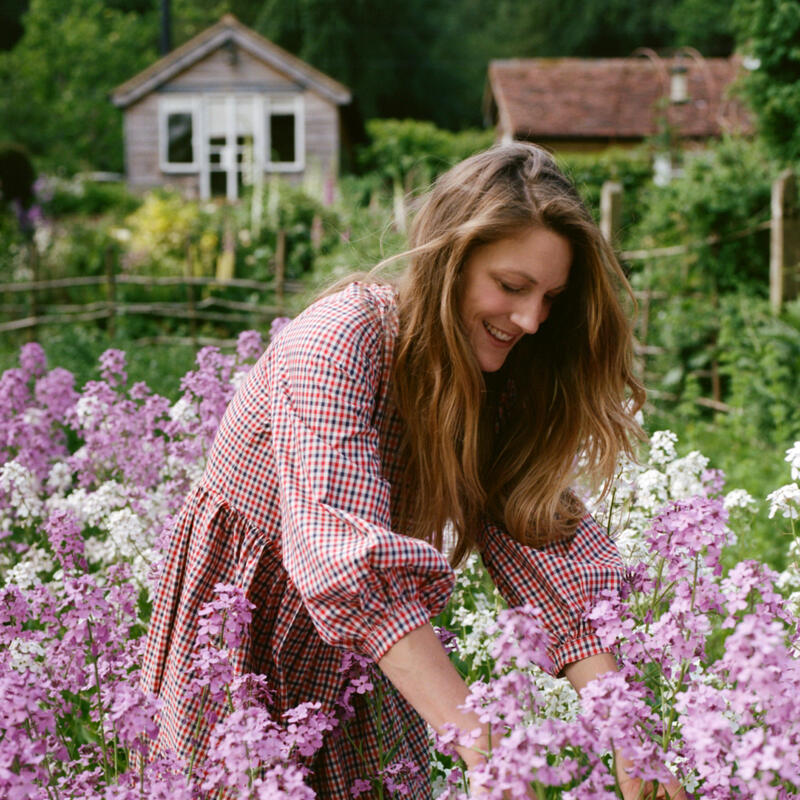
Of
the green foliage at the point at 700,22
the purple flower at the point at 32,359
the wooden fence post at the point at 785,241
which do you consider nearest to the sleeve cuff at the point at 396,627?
the purple flower at the point at 32,359

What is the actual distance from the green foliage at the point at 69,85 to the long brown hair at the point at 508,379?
32783 millimetres

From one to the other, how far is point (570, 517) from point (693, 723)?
743 mm

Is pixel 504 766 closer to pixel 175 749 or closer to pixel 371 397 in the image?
pixel 371 397

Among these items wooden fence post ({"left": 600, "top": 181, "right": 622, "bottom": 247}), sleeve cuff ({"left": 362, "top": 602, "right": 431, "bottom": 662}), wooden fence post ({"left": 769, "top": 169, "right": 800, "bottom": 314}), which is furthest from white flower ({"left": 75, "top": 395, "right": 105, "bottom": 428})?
wooden fence post ({"left": 600, "top": 181, "right": 622, "bottom": 247})

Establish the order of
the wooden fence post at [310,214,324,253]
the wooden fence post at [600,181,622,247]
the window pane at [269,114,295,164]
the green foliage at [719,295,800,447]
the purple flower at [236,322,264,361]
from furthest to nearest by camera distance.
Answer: the window pane at [269,114,295,164] → the wooden fence post at [310,214,324,253] → the wooden fence post at [600,181,622,247] → the green foliage at [719,295,800,447] → the purple flower at [236,322,264,361]

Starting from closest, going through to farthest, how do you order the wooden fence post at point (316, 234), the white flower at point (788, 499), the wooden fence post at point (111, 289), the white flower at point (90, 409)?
the white flower at point (788, 499), the white flower at point (90, 409), the wooden fence post at point (111, 289), the wooden fence post at point (316, 234)

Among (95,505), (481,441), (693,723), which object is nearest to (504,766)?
(693,723)

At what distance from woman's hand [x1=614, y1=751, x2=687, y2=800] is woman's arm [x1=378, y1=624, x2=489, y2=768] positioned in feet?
0.92

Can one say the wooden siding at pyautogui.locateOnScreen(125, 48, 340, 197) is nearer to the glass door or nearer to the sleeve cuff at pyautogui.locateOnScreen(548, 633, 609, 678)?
the glass door

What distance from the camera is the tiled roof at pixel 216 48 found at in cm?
2591

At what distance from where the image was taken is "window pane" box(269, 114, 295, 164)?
88.7ft

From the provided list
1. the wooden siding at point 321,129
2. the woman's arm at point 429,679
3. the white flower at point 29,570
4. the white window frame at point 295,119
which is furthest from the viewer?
the white window frame at point 295,119

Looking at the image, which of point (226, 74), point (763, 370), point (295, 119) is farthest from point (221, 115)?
point (763, 370)

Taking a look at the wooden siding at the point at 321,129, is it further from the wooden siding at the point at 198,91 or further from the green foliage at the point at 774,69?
the green foliage at the point at 774,69
